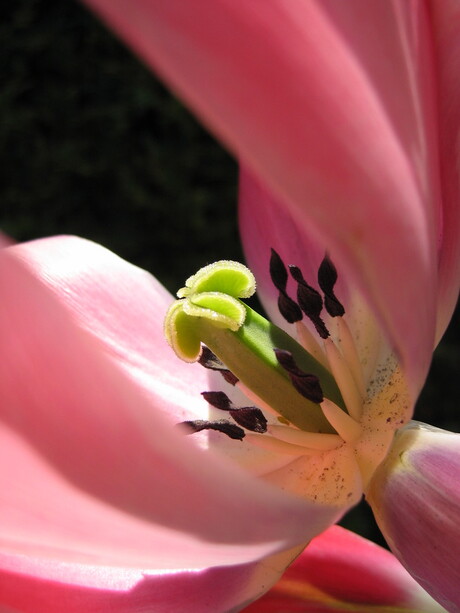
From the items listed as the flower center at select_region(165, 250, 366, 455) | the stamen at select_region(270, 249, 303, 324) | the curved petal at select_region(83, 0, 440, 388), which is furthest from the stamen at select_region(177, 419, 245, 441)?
the curved petal at select_region(83, 0, 440, 388)

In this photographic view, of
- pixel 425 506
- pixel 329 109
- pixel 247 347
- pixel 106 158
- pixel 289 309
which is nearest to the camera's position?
pixel 329 109

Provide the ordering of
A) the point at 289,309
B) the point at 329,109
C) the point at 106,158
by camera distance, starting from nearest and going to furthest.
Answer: the point at 329,109
the point at 289,309
the point at 106,158

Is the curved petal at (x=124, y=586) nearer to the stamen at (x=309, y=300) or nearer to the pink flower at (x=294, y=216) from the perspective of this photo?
the pink flower at (x=294, y=216)

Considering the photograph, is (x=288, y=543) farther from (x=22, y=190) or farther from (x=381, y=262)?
(x=22, y=190)

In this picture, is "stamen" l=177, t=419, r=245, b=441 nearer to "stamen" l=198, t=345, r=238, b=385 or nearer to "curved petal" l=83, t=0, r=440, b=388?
"stamen" l=198, t=345, r=238, b=385

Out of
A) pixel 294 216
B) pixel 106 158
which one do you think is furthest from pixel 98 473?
pixel 106 158

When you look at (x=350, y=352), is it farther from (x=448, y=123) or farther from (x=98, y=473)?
(x=98, y=473)
